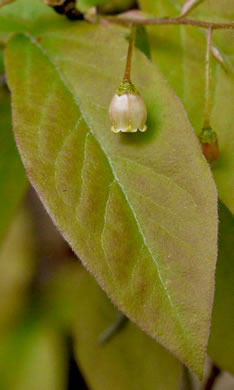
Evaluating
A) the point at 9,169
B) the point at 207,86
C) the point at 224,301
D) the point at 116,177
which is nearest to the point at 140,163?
the point at 116,177

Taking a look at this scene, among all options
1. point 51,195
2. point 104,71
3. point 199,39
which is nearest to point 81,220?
point 51,195

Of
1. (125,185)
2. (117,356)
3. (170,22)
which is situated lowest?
(117,356)

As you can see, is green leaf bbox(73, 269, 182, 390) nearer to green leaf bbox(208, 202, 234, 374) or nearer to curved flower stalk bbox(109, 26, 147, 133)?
green leaf bbox(208, 202, 234, 374)

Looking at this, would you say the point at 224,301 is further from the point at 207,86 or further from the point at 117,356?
the point at 117,356

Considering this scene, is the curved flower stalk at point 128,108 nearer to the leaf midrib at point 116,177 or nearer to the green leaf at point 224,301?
the leaf midrib at point 116,177

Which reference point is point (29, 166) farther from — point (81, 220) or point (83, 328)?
point (83, 328)
